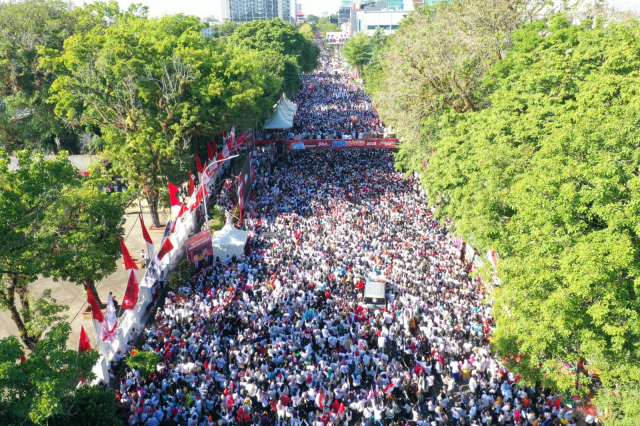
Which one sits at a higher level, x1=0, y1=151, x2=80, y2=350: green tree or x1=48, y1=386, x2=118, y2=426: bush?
x1=0, y1=151, x2=80, y2=350: green tree

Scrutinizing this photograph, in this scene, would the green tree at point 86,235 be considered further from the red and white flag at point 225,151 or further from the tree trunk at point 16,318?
the red and white flag at point 225,151

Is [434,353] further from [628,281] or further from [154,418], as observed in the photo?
[154,418]

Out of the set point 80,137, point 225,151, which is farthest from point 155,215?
point 80,137

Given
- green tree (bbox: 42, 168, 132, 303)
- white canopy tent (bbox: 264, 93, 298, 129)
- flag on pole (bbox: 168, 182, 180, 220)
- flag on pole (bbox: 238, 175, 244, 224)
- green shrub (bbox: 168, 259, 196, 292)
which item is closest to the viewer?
green tree (bbox: 42, 168, 132, 303)

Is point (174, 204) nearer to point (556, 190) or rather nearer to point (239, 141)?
point (239, 141)

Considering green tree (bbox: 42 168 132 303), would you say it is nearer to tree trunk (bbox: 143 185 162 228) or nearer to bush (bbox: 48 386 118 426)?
bush (bbox: 48 386 118 426)

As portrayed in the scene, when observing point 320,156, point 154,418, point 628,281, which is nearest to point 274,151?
point 320,156

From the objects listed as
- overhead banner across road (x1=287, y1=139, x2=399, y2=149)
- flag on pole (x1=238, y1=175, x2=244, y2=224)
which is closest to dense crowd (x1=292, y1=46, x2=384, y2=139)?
overhead banner across road (x1=287, y1=139, x2=399, y2=149)
